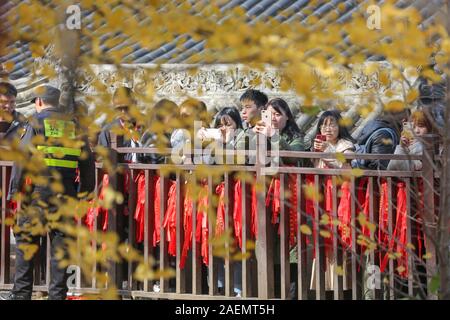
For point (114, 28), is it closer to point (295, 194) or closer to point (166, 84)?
point (295, 194)

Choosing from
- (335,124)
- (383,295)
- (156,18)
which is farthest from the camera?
(335,124)

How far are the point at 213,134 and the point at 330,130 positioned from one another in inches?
36.8

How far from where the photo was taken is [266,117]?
779 cm

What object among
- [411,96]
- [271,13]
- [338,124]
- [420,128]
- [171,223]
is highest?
[271,13]

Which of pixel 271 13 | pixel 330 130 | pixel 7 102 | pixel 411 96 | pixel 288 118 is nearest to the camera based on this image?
pixel 411 96

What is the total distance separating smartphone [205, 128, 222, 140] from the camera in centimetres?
747

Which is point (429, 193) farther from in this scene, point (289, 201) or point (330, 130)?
point (330, 130)

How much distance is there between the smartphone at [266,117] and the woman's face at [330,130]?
43 cm

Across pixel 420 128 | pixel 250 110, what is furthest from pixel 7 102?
pixel 420 128

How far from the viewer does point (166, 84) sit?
11.8m

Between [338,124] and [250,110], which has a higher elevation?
[250,110]
